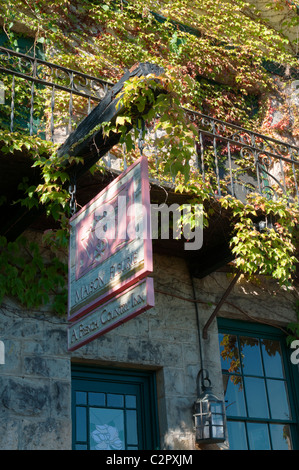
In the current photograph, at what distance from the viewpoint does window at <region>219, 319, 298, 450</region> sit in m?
7.05

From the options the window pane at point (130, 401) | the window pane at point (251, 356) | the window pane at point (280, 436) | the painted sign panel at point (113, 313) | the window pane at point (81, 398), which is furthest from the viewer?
the window pane at point (251, 356)

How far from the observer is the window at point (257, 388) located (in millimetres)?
7055

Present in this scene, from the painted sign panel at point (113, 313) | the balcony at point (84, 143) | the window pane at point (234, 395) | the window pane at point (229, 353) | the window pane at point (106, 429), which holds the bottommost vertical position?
the window pane at point (106, 429)

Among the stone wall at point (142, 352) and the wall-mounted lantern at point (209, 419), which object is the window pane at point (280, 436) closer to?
the stone wall at point (142, 352)

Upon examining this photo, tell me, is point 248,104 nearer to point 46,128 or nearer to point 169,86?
point 46,128

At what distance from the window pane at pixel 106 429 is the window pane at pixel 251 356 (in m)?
1.77

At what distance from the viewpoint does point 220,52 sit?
950 centimetres

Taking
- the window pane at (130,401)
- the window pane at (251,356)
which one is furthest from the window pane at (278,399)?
the window pane at (130,401)

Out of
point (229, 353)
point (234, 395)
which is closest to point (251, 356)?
point (229, 353)

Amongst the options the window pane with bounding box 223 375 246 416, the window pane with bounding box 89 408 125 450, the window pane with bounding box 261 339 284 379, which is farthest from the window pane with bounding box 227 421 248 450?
the window pane with bounding box 89 408 125 450

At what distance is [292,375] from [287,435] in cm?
70

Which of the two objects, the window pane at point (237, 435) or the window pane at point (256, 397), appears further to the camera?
the window pane at point (256, 397)

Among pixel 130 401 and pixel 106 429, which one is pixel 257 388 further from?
pixel 106 429

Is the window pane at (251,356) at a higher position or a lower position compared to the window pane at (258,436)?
higher
